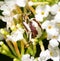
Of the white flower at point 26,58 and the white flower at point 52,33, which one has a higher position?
the white flower at point 52,33

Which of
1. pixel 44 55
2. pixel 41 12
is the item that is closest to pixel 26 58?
pixel 44 55

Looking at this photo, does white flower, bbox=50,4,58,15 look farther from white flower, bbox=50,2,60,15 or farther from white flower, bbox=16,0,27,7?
white flower, bbox=16,0,27,7

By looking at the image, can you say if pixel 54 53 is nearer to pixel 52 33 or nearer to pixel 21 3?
pixel 52 33

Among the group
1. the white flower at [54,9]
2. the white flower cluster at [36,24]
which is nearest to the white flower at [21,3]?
the white flower cluster at [36,24]

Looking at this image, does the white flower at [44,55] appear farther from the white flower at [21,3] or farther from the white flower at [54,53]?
the white flower at [21,3]

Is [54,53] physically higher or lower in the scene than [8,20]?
lower

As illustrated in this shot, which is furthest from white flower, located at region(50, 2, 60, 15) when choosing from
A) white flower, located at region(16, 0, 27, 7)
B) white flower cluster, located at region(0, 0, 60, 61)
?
white flower, located at region(16, 0, 27, 7)

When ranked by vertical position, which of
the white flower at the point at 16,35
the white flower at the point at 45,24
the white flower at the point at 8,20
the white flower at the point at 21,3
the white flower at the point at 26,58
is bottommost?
the white flower at the point at 26,58
